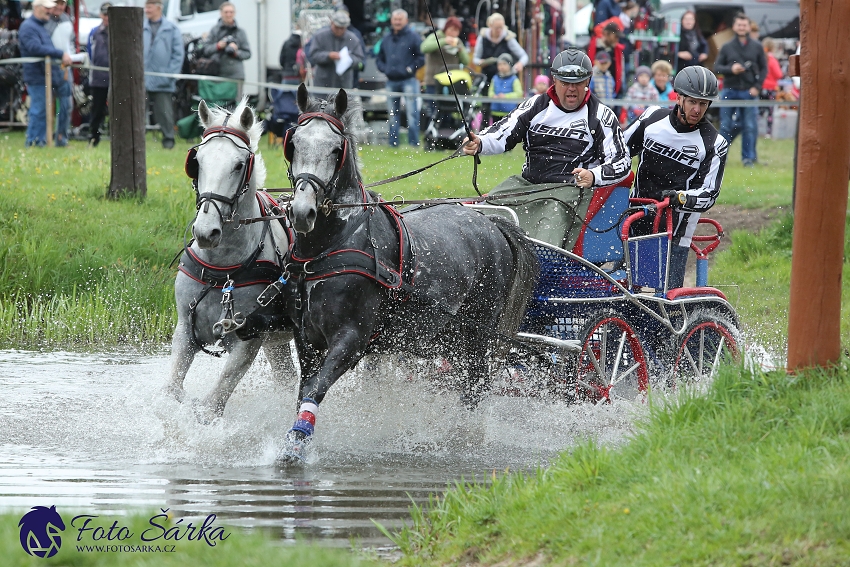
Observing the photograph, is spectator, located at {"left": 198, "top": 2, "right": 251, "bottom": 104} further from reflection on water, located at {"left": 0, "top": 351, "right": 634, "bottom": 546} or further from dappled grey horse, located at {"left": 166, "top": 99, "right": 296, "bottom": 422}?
dappled grey horse, located at {"left": 166, "top": 99, "right": 296, "bottom": 422}

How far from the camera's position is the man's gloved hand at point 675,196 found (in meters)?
7.36

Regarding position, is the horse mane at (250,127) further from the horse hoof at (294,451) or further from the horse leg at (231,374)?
the horse hoof at (294,451)

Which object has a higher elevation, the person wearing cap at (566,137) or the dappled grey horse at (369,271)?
the person wearing cap at (566,137)

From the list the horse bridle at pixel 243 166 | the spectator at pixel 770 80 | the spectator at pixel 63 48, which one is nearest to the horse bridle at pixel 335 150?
the horse bridle at pixel 243 166

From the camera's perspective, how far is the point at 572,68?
7.22 m

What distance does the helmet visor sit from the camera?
7215mm

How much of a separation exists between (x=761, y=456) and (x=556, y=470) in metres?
0.84

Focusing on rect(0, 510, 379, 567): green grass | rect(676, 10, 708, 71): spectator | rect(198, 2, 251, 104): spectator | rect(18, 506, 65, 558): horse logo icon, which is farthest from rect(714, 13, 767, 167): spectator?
rect(18, 506, 65, 558): horse logo icon

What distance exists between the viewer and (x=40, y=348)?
892 centimetres

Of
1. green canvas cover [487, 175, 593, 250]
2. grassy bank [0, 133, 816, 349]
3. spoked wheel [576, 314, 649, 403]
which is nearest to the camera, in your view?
spoked wheel [576, 314, 649, 403]

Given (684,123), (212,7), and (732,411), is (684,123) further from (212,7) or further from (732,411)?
(212,7)

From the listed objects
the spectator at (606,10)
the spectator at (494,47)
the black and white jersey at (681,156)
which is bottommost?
the black and white jersey at (681,156)

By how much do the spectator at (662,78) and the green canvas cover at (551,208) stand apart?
964cm

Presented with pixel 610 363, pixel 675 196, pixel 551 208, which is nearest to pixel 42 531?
pixel 610 363
